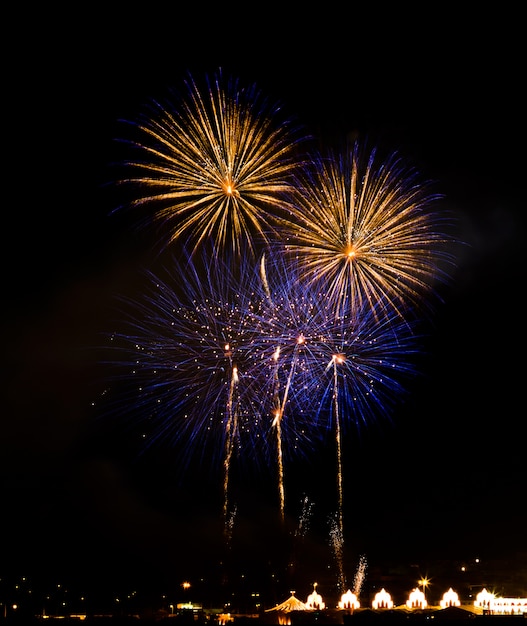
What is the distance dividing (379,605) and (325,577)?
15.0 metres

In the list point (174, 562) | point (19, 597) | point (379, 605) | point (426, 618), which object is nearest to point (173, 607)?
point (174, 562)

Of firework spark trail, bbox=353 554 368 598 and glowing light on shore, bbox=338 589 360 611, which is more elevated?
firework spark trail, bbox=353 554 368 598

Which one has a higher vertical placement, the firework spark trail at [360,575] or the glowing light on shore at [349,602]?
the firework spark trail at [360,575]

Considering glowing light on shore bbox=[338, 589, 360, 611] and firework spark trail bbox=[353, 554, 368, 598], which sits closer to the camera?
glowing light on shore bbox=[338, 589, 360, 611]

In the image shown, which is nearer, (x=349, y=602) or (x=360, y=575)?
(x=349, y=602)

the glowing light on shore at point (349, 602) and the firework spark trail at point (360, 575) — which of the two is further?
the firework spark trail at point (360, 575)

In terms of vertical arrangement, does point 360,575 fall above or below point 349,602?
above

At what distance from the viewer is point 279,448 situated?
22.0 m

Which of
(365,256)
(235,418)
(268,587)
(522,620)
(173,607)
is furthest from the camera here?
(268,587)

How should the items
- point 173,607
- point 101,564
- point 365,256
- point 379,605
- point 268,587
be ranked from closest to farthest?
point 365,256 → point 379,605 → point 101,564 → point 173,607 → point 268,587

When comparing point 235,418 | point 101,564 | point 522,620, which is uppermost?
point 235,418

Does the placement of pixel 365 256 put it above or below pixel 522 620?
above

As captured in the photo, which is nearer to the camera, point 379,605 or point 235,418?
point 235,418

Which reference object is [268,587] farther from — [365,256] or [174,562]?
[365,256]
